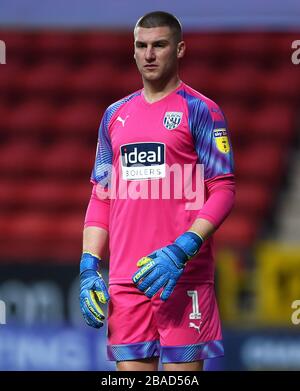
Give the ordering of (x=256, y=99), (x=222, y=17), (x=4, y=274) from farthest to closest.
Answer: (x=256, y=99)
(x=4, y=274)
(x=222, y=17)

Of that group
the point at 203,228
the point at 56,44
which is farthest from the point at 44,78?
the point at 203,228

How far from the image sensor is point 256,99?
9.15 meters

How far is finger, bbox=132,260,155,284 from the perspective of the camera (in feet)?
10.5

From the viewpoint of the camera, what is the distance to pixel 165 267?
3188 millimetres

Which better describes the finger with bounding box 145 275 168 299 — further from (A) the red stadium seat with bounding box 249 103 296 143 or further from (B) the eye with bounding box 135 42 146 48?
(A) the red stadium seat with bounding box 249 103 296 143

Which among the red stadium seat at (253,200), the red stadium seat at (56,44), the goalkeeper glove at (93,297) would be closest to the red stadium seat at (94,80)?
the red stadium seat at (56,44)

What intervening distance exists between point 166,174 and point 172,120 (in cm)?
18

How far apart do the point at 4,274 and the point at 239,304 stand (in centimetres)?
157

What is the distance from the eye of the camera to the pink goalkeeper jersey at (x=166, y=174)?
333 centimetres

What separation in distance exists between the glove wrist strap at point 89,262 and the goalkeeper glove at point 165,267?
9.5 inches

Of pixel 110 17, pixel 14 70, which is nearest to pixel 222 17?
pixel 110 17

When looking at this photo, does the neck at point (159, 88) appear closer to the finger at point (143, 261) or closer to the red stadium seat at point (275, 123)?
the finger at point (143, 261)
